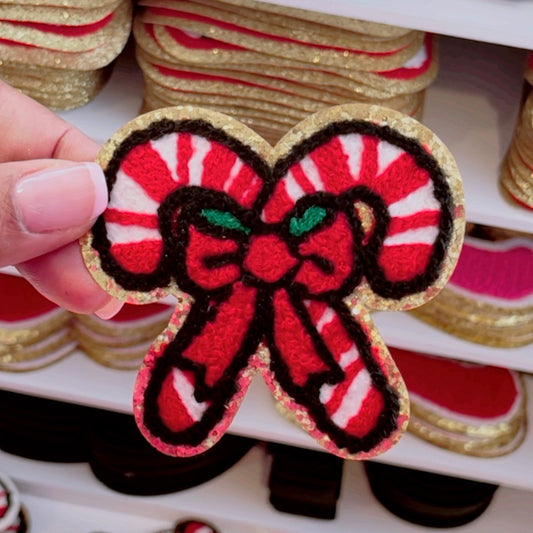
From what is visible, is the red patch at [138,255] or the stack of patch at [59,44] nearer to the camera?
the red patch at [138,255]

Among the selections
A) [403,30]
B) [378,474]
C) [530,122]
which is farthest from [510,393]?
[403,30]

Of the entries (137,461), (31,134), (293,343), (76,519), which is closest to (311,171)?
→ (293,343)

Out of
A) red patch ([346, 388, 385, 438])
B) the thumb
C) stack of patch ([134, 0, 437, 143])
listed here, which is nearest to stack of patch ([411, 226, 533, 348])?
stack of patch ([134, 0, 437, 143])

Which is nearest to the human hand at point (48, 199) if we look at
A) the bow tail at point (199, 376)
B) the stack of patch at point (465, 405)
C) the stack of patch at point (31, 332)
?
the bow tail at point (199, 376)

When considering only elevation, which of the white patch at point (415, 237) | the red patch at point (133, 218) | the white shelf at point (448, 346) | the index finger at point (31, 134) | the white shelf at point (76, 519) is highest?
the white patch at point (415, 237)

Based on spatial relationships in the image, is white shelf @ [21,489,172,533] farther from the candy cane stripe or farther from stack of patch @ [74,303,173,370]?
the candy cane stripe

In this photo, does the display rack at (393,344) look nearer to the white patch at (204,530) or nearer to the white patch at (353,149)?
the white patch at (204,530)
